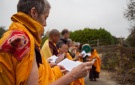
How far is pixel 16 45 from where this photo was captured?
7.32 feet

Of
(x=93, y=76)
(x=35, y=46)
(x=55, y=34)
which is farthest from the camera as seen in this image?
(x=93, y=76)

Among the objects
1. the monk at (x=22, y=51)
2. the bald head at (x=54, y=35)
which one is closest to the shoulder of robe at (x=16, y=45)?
the monk at (x=22, y=51)

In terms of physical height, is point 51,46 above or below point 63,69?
above

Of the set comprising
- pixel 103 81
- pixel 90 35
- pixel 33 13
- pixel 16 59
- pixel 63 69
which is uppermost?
pixel 90 35

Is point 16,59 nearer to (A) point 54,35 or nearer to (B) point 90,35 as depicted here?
(A) point 54,35

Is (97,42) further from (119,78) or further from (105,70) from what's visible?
(119,78)

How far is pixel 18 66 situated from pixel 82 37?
129 feet

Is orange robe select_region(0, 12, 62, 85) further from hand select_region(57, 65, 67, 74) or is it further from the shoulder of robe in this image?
hand select_region(57, 65, 67, 74)

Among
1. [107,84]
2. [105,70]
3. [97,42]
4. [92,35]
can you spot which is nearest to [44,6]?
[107,84]

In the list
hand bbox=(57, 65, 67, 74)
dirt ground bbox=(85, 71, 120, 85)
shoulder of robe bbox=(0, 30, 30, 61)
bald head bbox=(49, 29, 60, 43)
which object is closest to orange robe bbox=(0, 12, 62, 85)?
shoulder of robe bbox=(0, 30, 30, 61)

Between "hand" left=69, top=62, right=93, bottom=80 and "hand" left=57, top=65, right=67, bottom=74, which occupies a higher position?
"hand" left=69, top=62, right=93, bottom=80

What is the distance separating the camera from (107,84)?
49.4 feet

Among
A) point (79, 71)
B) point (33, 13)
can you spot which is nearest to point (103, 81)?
point (79, 71)

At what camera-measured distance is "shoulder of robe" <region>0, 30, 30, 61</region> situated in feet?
7.28
